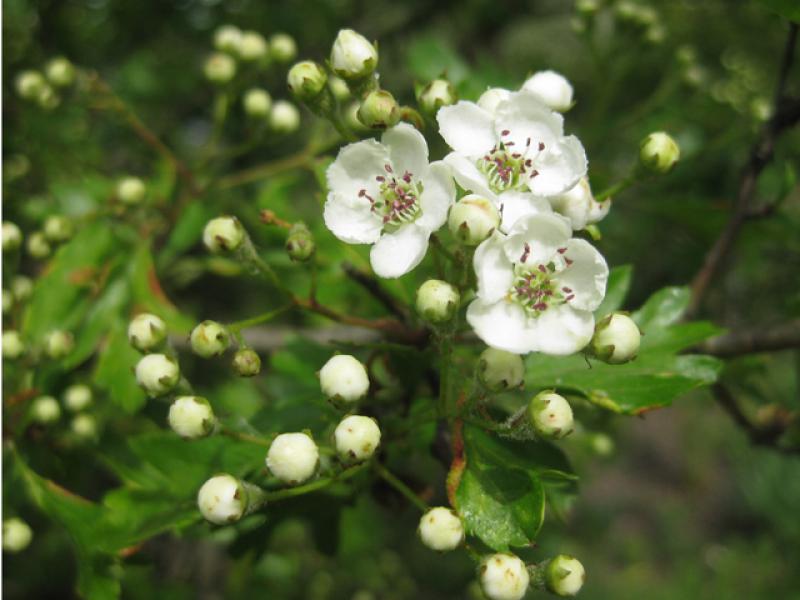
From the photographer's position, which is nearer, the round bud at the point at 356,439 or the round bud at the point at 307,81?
the round bud at the point at 356,439

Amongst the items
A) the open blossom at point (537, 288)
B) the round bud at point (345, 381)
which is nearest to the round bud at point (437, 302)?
the open blossom at point (537, 288)

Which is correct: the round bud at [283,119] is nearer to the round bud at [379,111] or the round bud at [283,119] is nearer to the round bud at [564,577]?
the round bud at [379,111]

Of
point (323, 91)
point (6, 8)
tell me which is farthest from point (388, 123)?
point (6, 8)

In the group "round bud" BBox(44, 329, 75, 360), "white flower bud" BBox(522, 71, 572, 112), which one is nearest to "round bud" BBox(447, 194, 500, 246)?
"white flower bud" BBox(522, 71, 572, 112)

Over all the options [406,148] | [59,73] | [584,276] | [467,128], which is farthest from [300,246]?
[59,73]

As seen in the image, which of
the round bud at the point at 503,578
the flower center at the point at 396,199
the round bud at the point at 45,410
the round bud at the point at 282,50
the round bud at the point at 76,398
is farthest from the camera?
the round bud at the point at 282,50

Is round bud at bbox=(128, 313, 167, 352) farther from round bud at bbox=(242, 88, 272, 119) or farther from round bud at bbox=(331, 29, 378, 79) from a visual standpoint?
round bud at bbox=(242, 88, 272, 119)

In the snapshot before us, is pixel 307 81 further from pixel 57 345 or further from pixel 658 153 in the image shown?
pixel 57 345

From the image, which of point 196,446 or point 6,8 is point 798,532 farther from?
point 6,8
